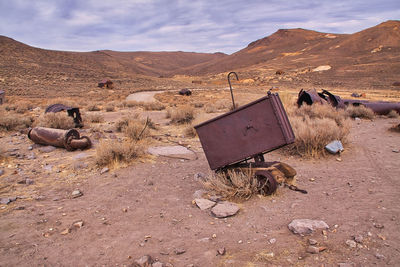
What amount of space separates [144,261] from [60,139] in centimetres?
520

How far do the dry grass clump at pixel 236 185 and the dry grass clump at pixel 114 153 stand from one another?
239cm

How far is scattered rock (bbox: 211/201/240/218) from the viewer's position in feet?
11.5

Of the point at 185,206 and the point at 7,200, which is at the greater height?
the point at 7,200

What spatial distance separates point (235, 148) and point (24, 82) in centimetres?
3668

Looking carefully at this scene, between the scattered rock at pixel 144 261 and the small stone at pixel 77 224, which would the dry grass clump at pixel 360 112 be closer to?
the scattered rock at pixel 144 261

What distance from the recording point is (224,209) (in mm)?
3598

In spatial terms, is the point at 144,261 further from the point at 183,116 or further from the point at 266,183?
the point at 183,116

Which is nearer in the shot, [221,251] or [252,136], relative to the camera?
[221,251]

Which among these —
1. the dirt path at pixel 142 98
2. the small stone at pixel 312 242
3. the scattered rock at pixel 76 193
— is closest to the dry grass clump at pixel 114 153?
the scattered rock at pixel 76 193

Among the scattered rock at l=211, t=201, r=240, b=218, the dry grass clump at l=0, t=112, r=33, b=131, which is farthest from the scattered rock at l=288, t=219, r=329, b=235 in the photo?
the dry grass clump at l=0, t=112, r=33, b=131

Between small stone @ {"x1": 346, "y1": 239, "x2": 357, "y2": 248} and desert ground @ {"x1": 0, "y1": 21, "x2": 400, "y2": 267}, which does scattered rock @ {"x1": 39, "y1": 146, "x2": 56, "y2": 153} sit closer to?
desert ground @ {"x1": 0, "y1": 21, "x2": 400, "y2": 267}

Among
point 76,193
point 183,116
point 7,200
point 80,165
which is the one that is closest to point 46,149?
point 80,165

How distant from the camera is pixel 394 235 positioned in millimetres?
2746

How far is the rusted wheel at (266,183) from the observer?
381 centimetres
